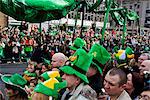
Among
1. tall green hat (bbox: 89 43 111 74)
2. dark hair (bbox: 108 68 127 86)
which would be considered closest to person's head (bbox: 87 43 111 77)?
tall green hat (bbox: 89 43 111 74)

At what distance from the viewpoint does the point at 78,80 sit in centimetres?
349

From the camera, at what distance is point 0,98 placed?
330 centimetres

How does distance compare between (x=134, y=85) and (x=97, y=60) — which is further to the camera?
(x=97, y=60)

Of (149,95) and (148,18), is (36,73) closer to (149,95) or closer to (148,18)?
(149,95)

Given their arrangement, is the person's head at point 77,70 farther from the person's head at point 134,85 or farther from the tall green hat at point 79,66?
the person's head at point 134,85

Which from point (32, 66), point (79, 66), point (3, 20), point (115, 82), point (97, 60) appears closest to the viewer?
point (115, 82)

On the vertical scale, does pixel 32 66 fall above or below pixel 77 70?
below

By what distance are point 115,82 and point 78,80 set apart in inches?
13.5

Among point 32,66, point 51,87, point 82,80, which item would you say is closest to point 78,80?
point 82,80

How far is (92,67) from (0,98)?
3.71 ft

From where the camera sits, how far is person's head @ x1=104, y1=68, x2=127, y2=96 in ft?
11.2

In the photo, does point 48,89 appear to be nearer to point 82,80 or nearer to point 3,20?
point 82,80

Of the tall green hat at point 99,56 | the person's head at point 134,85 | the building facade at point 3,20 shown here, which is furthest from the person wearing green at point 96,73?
the building facade at point 3,20

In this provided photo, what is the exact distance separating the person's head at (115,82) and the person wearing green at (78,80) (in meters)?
0.16
